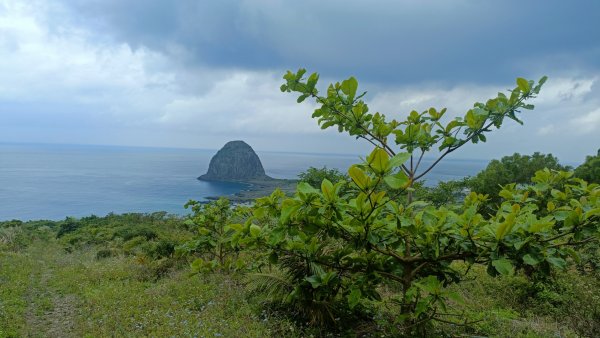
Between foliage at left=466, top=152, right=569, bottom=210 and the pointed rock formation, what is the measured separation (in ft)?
329

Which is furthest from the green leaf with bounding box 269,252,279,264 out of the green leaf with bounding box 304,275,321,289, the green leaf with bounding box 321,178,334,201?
the green leaf with bounding box 321,178,334,201

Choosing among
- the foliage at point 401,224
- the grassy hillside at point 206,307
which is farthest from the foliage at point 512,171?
the foliage at point 401,224

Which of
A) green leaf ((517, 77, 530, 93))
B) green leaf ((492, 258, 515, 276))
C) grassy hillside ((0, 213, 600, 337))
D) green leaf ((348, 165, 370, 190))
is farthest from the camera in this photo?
grassy hillside ((0, 213, 600, 337))

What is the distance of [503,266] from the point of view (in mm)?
2092

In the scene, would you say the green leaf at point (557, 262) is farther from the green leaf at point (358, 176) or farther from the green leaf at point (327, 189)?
the green leaf at point (327, 189)

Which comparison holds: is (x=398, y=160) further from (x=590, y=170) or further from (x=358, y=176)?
(x=590, y=170)

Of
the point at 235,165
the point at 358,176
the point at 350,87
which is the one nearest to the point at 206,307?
the point at 350,87

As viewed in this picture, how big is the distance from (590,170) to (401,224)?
22451 mm

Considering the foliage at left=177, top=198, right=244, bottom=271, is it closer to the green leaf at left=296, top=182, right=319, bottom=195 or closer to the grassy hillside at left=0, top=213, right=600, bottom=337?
the grassy hillside at left=0, top=213, right=600, bottom=337

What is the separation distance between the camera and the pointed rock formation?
122000 mm


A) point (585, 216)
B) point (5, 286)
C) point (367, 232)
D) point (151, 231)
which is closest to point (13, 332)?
point (5, 286)

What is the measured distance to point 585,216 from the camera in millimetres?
2098

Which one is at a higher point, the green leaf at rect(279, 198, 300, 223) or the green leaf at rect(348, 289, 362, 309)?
the green leaf at rect(279, 198, 300, 223)

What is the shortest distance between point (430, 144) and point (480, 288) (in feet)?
16.0
